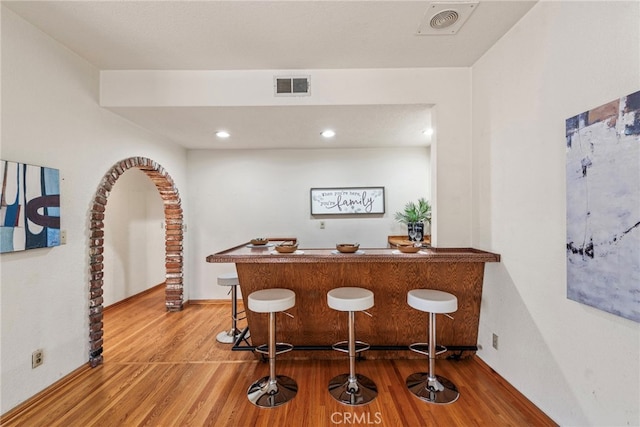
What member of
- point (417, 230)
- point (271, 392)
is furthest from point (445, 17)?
point (271, 392)

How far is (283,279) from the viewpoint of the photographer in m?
2.37

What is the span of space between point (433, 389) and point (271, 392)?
1.23 metres

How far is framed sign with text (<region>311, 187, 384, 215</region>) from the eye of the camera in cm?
411

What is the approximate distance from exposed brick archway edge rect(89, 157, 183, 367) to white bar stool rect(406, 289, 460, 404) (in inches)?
108

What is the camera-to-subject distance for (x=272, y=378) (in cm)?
204

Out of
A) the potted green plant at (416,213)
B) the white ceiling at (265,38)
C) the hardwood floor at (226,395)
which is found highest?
the white ceiling at (265,38)

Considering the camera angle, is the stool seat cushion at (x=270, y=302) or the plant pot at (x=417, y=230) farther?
the plant pot at (x=417, y=230)

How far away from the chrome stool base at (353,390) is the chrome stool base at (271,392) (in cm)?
31

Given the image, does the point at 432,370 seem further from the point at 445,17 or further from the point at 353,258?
the point at 445,17

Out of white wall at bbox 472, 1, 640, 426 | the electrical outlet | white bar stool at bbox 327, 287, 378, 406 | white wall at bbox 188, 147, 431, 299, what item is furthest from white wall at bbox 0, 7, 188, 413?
white wall at bbox 472, 1, 640, 426

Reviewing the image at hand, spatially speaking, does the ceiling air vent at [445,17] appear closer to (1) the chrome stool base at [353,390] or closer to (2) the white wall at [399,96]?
(2) the white wall at [399,96]

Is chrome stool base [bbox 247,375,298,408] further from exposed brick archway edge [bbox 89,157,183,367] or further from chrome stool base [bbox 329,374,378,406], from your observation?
exposed brick archway edge [bbox 89,157,183,367]

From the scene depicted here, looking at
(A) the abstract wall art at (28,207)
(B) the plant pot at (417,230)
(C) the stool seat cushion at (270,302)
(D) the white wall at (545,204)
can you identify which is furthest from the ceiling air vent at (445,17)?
(A) the abstract wall art at (28,207)

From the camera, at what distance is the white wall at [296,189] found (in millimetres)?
4117
